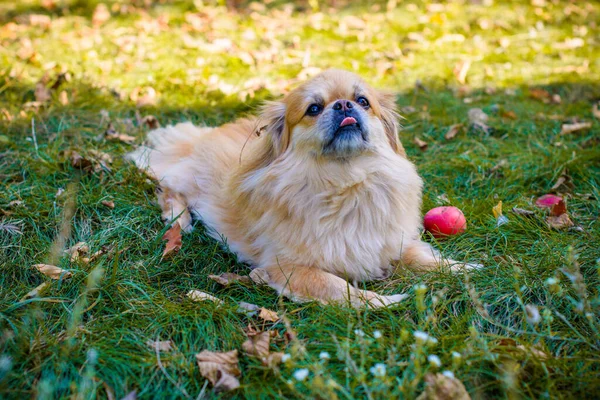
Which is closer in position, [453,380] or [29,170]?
[453,380]

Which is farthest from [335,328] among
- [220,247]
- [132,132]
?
[132,132]

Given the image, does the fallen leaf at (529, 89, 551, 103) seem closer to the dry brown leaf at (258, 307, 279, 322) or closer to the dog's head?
the dog's head

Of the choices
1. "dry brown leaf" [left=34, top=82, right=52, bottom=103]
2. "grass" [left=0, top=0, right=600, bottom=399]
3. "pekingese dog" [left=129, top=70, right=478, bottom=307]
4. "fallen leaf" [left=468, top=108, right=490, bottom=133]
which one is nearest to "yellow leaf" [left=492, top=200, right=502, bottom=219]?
"grass" [left=0, top=0, right=600, bottom=399]

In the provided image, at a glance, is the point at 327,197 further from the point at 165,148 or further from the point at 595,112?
the point at 595,112

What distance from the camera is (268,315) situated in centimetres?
225

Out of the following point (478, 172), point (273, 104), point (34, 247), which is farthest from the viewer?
point (478, 172)

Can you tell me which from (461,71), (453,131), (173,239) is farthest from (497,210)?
(461,71)

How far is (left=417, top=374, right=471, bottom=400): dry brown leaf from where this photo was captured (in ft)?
5.56

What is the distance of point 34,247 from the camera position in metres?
2.67

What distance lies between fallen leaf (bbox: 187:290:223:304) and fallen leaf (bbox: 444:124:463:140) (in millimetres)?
2447

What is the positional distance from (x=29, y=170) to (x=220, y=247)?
137cm

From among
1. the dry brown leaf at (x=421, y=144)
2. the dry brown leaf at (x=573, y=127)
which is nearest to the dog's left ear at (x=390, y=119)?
the dry brown leaf at (x=421, y=144)

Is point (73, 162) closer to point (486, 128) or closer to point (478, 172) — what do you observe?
point (478, 172)

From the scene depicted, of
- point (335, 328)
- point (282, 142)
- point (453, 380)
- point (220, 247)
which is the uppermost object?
point (282, 142)
